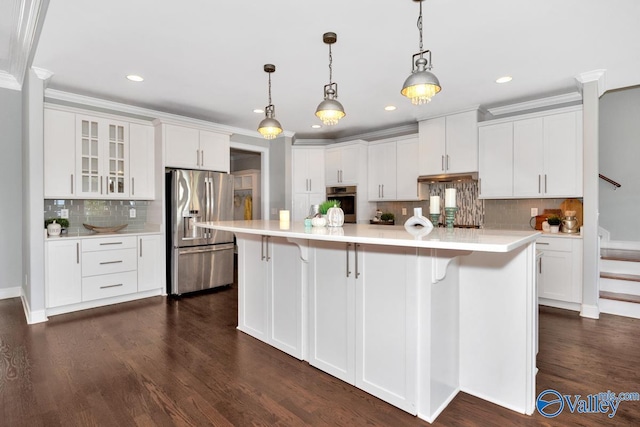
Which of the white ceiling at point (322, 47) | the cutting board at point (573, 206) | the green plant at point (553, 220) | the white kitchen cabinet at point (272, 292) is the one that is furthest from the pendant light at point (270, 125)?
the cutting board at point (573, 206)

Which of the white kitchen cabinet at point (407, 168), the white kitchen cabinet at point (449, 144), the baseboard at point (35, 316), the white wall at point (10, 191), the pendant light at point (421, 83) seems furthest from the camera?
the white kitchen cabinet at point (407, 168)

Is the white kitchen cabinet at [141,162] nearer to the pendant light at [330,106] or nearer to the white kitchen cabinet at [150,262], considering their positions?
the white kitchen cabinet at [150,262]

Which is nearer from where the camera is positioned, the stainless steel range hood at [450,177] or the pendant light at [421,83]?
the pendant light at [421,83]

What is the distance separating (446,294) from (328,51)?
221cm

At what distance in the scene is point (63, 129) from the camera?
3770mm

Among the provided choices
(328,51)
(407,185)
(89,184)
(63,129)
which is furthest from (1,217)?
(407,185)

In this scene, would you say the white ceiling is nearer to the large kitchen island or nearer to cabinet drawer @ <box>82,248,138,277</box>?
the large kitchen island

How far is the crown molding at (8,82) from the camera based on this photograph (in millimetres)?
3884

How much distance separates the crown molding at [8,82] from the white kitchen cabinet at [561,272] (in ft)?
21.2

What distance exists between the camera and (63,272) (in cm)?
361

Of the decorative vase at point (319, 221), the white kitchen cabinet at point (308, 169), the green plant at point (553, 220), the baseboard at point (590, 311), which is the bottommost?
the baseboard at point (590, 311)

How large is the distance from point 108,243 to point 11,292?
1.50 metres

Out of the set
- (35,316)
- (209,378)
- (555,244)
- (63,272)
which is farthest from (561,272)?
(35,316)

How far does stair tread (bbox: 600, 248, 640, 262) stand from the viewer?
4027mm
